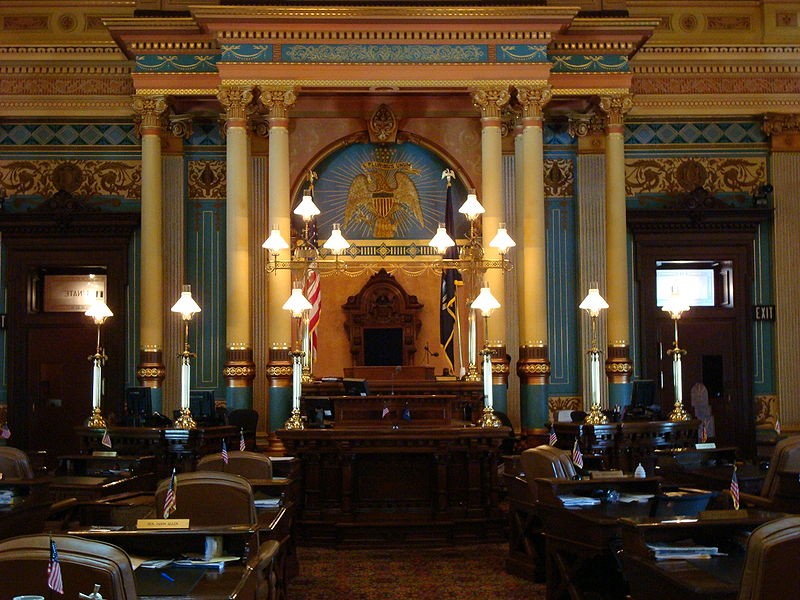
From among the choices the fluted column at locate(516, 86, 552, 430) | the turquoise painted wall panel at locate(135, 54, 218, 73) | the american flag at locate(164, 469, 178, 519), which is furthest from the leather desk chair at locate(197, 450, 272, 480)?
the turquoise painted wall panel at locate(135, 54, 218, 73)

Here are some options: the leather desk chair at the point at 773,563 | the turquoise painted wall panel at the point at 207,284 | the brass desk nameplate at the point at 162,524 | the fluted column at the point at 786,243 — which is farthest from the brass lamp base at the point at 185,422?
the fluted column at the point at 786,243

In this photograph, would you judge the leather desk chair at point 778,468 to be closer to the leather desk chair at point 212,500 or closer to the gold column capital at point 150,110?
the leather desk chair at point 212,500

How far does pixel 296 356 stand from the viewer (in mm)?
12805

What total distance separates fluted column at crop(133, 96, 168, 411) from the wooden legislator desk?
618 cm

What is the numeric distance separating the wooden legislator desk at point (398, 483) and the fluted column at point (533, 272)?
16.8 feet

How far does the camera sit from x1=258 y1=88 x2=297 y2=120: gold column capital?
55.6 feet

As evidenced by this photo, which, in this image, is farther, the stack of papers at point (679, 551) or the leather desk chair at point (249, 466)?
the leather desk chair at point (249, 466)

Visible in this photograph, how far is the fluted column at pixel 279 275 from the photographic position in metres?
16.6

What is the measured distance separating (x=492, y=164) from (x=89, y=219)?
23.8 feet

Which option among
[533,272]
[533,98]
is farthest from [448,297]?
[533,98]

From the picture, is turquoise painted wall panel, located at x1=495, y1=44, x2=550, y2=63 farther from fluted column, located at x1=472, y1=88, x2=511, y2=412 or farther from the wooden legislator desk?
the wooden legislator desk

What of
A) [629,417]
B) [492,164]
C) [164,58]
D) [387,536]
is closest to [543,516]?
[387,536]

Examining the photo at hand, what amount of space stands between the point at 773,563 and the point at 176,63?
49.0 feet

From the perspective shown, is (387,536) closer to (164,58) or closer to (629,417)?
(629,417)
